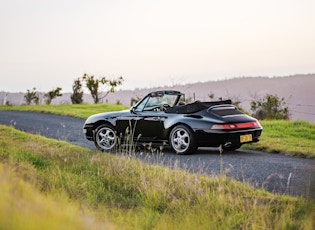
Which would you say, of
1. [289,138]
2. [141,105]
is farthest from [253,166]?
[289,138]

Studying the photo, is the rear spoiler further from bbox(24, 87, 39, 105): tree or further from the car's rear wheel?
bbox(24, 87, 39, 105): tree

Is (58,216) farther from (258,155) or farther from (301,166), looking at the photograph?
(258,155)

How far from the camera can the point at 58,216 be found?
2.99 metres

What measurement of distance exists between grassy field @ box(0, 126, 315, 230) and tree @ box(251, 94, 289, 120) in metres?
15.4

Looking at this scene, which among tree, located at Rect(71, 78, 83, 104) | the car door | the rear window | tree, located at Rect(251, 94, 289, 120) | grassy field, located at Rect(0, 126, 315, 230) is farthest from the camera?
tree, located at Rect(71, 78, 83, 104)

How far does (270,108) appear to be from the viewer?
24141 mm

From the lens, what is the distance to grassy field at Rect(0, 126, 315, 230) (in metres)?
4.62

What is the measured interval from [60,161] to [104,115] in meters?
3.27

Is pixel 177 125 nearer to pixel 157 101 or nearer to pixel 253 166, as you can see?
pixel 157 101

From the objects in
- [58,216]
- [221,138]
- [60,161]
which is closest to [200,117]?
[221,138]

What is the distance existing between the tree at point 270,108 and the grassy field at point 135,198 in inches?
608

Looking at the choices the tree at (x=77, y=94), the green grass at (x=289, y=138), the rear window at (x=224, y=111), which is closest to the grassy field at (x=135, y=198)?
the rear window at (x=224, y=111)

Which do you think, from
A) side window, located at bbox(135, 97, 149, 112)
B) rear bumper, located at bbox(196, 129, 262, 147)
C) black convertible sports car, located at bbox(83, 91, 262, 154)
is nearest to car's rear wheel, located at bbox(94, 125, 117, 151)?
black convertible sports car, located at bbox(83, 91, 262, 154)

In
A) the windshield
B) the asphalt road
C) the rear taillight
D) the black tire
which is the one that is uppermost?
the windshield
